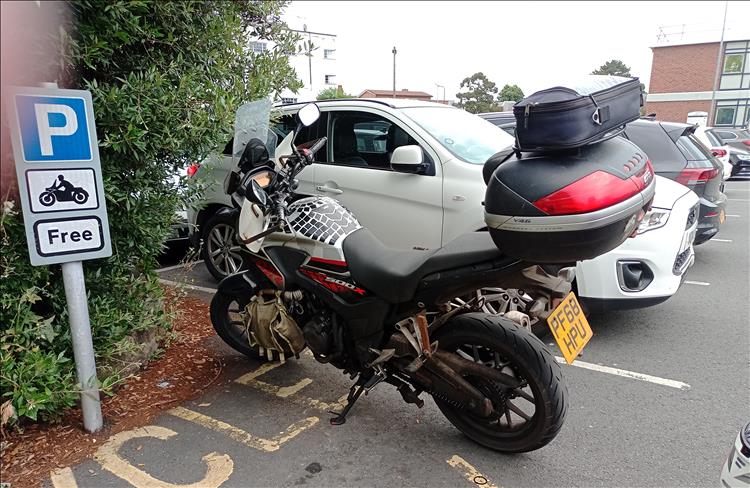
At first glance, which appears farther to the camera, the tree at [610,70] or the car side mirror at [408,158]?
the car side mirror at [408,158]

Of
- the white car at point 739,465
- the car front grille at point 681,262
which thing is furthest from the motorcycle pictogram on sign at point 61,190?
the car front grille at point 681,262

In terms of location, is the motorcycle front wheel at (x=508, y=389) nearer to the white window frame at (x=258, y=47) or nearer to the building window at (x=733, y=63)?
the white window frame at (x=258, y=47)

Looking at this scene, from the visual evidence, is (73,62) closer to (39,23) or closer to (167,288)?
(39,23)

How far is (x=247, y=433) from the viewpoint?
285 cm

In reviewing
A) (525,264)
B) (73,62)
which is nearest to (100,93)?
(73,62)

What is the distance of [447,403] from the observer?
2729 millimetres

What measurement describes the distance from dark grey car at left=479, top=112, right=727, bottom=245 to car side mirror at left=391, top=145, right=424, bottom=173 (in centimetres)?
189

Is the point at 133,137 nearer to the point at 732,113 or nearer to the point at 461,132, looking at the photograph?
the point at 461,132

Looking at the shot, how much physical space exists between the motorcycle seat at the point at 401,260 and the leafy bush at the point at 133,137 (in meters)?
1.20

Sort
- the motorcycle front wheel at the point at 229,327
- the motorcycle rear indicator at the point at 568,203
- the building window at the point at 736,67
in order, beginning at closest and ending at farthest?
the motorcycle rear indicator at the point at 568,203
the motorcycle front wheel at the point at 229,327
the building window at the point at 736,67

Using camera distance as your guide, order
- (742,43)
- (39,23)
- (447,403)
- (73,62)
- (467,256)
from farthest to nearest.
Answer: (742,43) → (447,403) → (73,62) → (467,256) → (39,23)

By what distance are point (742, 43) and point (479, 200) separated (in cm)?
3846

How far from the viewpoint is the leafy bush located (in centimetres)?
251

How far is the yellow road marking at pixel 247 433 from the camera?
9.02 ft
